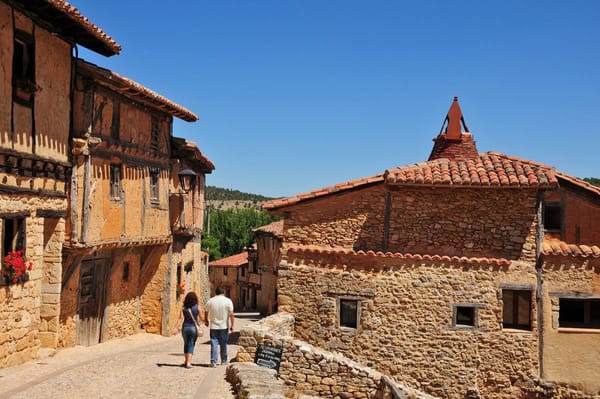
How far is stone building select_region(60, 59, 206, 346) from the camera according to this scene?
14562 mm

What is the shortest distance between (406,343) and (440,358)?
3.01ft

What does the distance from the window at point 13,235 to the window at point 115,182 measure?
4014 mm

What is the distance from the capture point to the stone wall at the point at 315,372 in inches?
492

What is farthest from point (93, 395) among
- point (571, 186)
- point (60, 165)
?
point (571, 186)

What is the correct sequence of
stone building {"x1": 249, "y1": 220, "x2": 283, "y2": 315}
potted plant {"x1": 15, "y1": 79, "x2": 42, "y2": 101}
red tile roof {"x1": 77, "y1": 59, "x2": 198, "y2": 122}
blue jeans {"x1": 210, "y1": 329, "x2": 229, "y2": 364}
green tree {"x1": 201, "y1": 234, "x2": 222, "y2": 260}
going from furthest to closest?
green tree {"x1": 201, "y1": 234, "x2": 222, "y2": 260} < stone building {"x1": 249, "y1": 220, "x2": 283, "y2": 315} < red tile roof {"x1": 77, "y1": 59, "x2": 198, "y2": 122} < blue jeans {"x1": 210, "y1": 329, "x2": 229, "y2": 364} < potted plant {"x1": 15, "y1": 79, "x2": 42, "y2": 101}

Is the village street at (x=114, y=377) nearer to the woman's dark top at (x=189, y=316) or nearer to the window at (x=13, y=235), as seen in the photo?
the woman's dark top at (x=189, y=316)

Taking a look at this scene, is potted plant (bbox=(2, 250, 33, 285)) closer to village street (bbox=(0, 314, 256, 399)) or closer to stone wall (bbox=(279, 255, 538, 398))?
village street (bbox=(0, 314, 256, 399))

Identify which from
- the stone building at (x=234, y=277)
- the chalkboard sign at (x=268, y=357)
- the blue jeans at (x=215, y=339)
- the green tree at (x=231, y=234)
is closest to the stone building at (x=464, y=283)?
the chalkboard sign at (x=268, y=357)

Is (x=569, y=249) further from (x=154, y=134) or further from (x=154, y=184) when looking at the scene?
(x=154, y=134)

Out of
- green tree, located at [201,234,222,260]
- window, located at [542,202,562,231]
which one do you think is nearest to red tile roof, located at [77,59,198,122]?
window, located at [542,202,562,231]

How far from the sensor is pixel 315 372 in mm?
12688

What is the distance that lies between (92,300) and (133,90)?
6.26 m

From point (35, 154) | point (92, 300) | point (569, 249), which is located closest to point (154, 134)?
point (92, 300)

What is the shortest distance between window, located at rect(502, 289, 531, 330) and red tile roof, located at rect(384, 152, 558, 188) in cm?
279
